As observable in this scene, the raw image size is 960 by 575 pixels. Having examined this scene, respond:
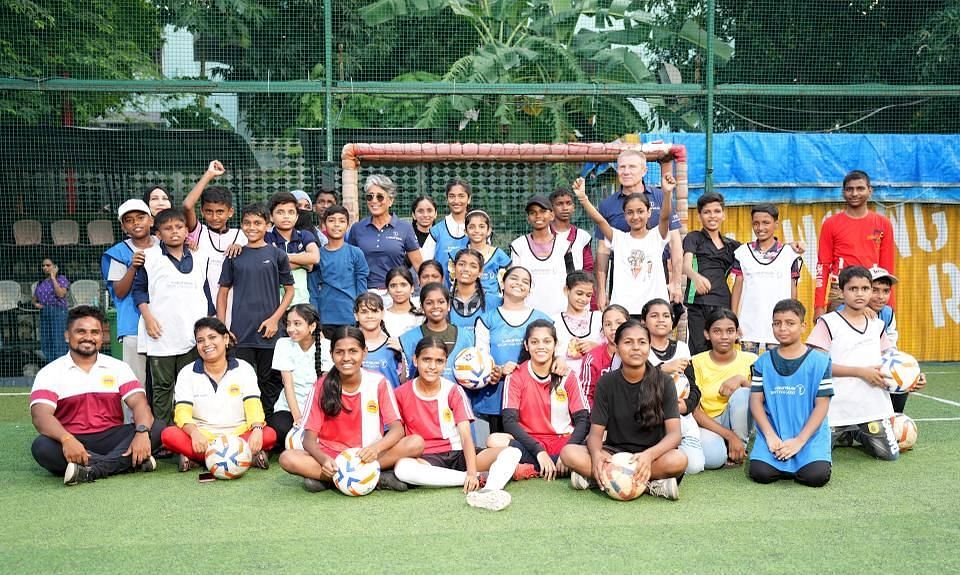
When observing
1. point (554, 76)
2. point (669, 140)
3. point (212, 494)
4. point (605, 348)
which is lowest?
point (212, 494)

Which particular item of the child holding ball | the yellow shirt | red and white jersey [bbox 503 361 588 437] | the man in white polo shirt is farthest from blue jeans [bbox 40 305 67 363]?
the child holding ball

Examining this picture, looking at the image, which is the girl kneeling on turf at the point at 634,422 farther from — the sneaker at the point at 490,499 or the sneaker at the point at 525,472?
the sneaker at the point at 490,499

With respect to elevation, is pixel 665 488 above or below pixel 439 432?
below

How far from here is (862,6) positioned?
9406 millimetres

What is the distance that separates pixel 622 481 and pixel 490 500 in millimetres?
633

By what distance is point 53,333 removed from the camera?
901cm

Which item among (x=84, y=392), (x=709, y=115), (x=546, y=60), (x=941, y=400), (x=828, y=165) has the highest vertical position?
(x=546, y=60)

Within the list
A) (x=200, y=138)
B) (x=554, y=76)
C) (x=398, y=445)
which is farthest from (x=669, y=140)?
(x=398, y=445)

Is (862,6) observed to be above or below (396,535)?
above

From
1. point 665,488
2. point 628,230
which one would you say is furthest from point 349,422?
point 628,230

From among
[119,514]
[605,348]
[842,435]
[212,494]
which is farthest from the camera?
[842,435]

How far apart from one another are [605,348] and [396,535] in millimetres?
1983

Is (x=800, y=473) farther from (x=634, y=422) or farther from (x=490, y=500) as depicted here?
(x=490, y=500)

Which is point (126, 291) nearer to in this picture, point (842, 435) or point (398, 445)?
point (398, 445)
